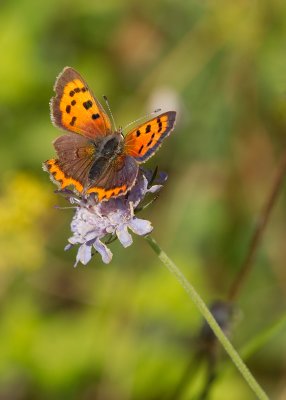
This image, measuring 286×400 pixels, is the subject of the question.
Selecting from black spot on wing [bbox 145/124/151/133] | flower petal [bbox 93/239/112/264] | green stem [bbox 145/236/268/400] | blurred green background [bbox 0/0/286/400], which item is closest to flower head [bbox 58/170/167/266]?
flower petal [bbox 93/239/112/264]

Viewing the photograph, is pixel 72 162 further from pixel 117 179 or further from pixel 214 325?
pixel 214 325

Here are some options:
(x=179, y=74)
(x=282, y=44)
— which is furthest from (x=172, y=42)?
(x=282, y=44)

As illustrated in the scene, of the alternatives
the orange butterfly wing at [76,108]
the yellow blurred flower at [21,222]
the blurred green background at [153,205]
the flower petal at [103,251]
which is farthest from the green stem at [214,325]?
the yellow blurred flower at [21,222]

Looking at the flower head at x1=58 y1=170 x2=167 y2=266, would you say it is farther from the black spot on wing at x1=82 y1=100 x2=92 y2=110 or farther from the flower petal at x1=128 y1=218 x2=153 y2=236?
the black spot on wing at x1=82 y1=100 x2=92 y2=110

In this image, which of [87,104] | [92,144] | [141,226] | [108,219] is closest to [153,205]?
[92,144]

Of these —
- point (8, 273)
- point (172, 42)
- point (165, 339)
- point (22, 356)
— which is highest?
Result: point (172, 42)

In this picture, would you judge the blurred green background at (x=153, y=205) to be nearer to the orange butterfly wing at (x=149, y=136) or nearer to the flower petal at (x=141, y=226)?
the orange butterfly wing at (x=149, y=136)

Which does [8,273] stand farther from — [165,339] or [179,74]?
[179,74]
